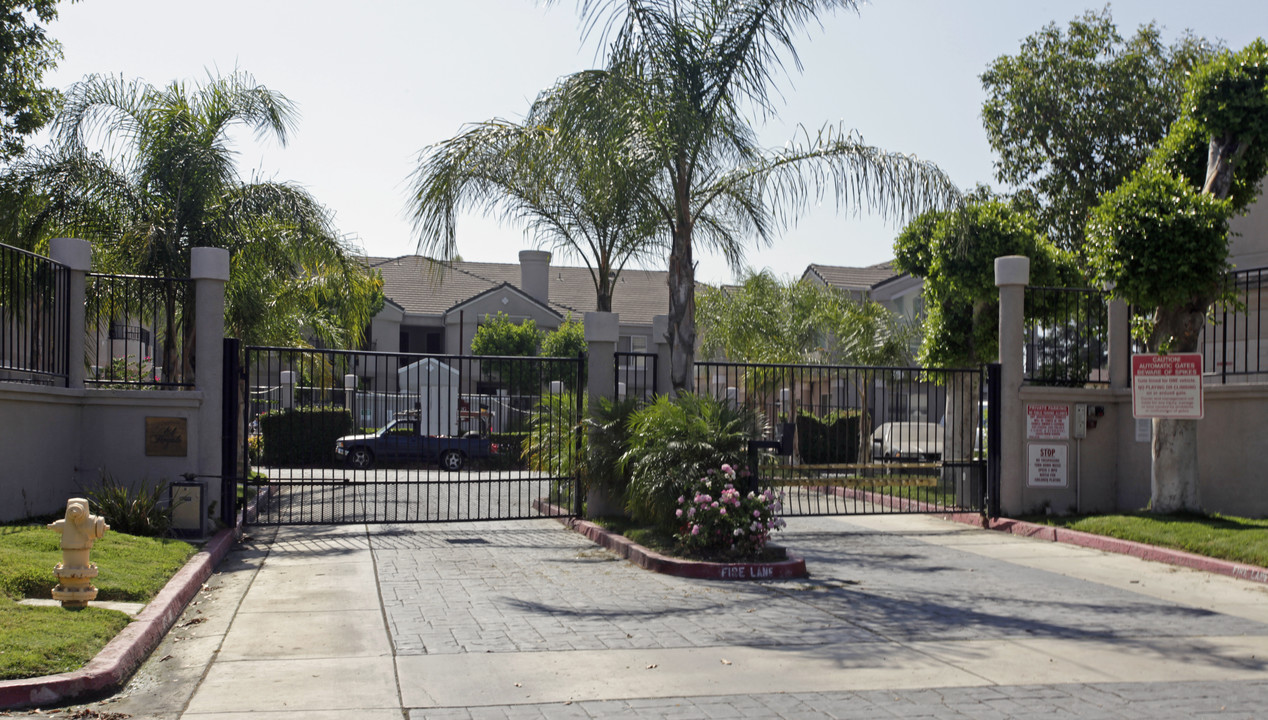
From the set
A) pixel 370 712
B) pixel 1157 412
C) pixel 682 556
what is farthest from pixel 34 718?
pixel 1157 412

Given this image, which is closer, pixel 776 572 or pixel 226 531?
pixel 776 572

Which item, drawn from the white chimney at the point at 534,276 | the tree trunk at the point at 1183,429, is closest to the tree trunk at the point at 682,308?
the tree trunk at the point at 1183,429

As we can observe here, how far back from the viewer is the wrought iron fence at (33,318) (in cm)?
1161

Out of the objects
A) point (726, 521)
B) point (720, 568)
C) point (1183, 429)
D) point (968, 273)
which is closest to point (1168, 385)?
point (1183, 429)

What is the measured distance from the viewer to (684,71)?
1302 cm

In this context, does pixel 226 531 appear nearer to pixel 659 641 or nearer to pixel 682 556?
pixel 682 556

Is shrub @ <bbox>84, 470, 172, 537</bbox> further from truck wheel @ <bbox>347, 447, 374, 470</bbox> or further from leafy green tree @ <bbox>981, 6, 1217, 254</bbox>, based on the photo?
leafy green tree @ <bbox>981, 6, 1217, 254</bbox>

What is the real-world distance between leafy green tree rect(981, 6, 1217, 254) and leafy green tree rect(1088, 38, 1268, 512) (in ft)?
30.1

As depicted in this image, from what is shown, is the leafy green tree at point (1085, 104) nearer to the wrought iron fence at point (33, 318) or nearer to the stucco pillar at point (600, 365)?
the stucco pillar at point (600, 365)

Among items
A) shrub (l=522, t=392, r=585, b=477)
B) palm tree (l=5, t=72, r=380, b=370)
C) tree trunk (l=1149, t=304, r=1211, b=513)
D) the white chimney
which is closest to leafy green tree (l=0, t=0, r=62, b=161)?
palm tree (l=5, t=72, r=380, b=370)

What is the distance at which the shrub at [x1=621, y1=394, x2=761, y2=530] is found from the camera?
452 inches

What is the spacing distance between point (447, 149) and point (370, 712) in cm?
903

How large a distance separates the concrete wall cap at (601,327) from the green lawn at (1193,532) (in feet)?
21.4

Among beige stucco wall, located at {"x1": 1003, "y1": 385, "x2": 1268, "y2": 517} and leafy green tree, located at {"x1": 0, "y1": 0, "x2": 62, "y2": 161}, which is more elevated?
leafy green tree, located at {"x1": 0, "y1": 0, "x2": 62, "y2": 161}
